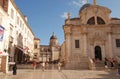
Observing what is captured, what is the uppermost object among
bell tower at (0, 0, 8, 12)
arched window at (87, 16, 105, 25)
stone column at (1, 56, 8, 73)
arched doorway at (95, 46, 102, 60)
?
bell tower at (0, 0, 8, 12)

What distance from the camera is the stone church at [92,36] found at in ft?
120

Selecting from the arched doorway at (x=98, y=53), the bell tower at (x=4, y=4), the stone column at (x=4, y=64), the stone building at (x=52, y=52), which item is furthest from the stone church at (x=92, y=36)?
the stone building at (x=52, y=52)

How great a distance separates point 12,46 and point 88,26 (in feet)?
50.3

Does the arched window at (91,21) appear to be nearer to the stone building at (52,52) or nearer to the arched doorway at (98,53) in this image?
the arched doorway at (98,53)

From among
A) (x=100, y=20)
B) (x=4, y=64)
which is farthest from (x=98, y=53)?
(x=4, y=64)

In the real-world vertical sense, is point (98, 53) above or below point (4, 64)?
above

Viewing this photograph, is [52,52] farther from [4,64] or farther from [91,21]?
Answer: [4,64]

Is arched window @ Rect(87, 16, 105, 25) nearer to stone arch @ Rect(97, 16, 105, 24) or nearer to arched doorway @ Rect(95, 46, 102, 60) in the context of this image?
stone arch @ Rect(97, 16, 105, 24)

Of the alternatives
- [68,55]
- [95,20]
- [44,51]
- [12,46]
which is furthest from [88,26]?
[44,51]

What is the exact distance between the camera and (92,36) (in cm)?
3744

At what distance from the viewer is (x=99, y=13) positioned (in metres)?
38.7

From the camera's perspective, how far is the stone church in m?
36.6

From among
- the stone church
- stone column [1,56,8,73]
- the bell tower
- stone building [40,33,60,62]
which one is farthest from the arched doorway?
stone building [40,33,60,62]

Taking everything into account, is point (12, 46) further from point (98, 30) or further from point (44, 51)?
point (44, 51)
